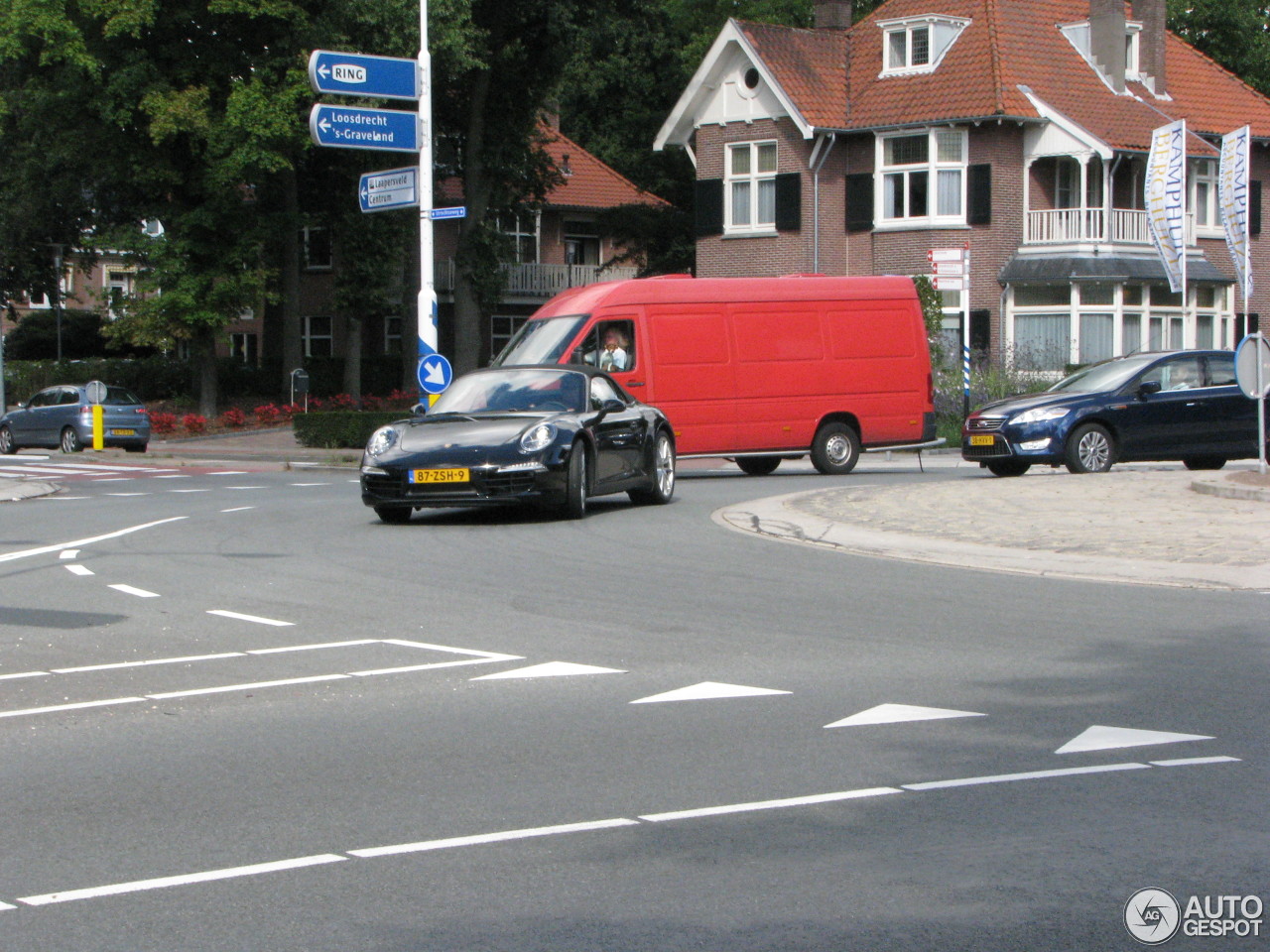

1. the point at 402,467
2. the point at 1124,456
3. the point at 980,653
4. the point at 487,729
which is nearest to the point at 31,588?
the point at 402,467

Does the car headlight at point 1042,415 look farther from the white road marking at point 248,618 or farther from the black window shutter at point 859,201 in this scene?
the black window shutter at point 859,201

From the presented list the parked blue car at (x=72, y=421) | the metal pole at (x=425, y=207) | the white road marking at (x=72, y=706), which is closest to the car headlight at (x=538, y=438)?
the white road marking at (x=72, y=706)

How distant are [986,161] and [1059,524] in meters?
27.8

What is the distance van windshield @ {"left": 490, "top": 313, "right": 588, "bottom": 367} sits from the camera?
68.8 ft

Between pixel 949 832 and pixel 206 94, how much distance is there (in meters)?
37.3

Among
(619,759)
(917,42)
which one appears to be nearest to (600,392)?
(619,759)

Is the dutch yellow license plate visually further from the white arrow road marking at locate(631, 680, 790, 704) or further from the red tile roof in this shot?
the red tile roof

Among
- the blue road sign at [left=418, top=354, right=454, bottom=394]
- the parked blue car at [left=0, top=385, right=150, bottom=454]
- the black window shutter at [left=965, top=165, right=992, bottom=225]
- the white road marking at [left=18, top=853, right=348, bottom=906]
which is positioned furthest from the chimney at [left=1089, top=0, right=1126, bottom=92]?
the white road marking at [left=18, top=853, right=348, bottom=906]

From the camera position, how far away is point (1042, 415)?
65.5ft

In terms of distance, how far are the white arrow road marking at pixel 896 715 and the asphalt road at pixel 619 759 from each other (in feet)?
0.07

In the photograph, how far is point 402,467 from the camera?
1439 cm

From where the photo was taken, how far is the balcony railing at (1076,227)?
39.9m

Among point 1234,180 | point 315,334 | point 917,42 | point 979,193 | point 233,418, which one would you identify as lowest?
point 233,418

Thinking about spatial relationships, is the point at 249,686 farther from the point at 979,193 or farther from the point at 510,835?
the point at 979,193
